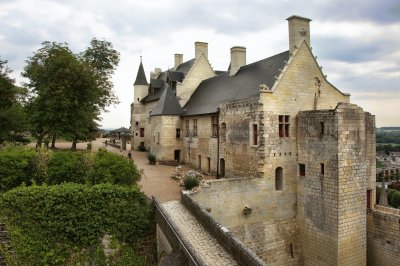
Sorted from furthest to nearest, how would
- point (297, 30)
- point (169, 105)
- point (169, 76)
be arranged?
point (169, 76), point (169, 105), point (297, 30)

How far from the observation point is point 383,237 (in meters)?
16.3

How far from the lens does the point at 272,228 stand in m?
17.1

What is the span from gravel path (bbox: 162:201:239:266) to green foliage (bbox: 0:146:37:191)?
7.13m

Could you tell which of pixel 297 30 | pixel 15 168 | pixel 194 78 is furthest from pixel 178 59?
pixel 15 168

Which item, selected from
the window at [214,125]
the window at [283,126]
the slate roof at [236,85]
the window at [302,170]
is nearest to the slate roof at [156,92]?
the slate roof at [236,85]

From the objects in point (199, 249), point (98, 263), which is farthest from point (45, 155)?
point (199, 249)

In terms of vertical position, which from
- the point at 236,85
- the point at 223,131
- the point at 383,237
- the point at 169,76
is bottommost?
the point at 383,237

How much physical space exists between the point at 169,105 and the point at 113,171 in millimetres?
13978

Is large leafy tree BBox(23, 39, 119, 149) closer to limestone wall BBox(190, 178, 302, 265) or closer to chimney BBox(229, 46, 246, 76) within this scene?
chimney BBox(229, 46, 246, 76)

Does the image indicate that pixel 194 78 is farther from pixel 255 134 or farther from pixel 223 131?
pixel 255 134

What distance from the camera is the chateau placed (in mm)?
15250

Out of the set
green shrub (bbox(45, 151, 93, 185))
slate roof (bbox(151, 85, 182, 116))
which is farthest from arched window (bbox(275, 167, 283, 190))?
slate roof (bbox(151, 85, 182, 116))

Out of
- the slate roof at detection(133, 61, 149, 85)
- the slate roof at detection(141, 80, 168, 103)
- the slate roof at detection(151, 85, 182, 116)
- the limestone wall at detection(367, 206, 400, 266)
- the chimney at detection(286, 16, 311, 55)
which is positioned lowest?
the limestone wall at detection(367, 206, 400, 266)

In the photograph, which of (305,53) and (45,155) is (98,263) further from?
(305,53)
